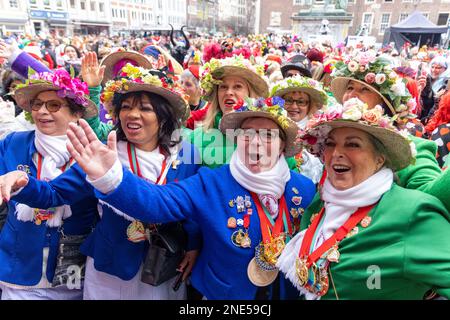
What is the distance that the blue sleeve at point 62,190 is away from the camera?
204cm

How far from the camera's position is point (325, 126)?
6.04 feet

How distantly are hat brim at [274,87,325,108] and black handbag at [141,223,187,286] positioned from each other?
1.77 meters

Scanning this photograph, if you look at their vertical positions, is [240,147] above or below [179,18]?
below

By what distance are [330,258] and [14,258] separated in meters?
2.15

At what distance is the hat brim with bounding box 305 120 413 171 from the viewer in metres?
1.70

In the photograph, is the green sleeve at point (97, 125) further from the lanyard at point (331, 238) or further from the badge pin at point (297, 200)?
the lanyard at point (331, 238)

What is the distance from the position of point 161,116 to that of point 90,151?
79 centimetres

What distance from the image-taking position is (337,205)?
1.81 meters

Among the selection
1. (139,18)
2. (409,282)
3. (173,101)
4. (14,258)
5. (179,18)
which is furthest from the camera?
(179,18)

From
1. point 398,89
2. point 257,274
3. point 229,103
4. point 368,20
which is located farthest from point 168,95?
point 368,20

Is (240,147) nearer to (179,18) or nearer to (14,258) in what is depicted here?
(14,258)

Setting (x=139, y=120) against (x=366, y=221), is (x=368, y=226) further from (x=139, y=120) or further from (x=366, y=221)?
(x=139, y=120)

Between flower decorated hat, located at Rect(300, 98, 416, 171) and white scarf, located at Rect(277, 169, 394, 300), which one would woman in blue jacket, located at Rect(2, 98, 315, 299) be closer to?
white scarf, located at Rect(277, 169, 394, 300)
